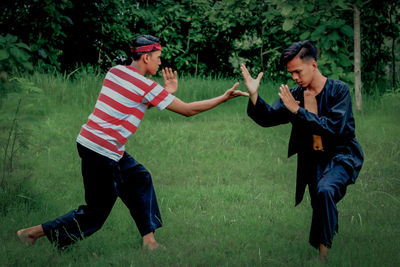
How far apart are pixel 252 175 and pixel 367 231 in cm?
221

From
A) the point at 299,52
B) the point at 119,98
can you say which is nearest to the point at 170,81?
the point at 119,98

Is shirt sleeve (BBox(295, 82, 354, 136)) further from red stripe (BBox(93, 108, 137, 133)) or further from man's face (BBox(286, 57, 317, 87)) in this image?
red stripe (BBox(93, 108, 137, 133))

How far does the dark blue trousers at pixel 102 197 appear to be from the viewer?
159 inches

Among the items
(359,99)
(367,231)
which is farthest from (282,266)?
(359,99)

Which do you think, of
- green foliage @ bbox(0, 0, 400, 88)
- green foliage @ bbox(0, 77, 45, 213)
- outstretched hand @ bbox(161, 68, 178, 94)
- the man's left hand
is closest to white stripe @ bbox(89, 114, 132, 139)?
outstretched hand @ bbox(161, 68, 178, 94)

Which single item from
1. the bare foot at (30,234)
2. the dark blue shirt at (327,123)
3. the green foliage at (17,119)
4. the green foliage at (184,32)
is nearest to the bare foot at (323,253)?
the dark blue shirt at (327,123)

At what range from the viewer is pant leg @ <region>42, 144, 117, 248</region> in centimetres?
403

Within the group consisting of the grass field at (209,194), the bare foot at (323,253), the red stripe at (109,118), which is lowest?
the grass field at (209,194)

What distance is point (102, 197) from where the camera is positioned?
13.4 feet

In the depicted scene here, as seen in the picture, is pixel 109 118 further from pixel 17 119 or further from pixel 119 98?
pixel 17 119

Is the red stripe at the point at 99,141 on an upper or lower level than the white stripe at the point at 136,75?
lower

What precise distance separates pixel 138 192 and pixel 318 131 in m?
1.63

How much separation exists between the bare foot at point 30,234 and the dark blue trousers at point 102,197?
0.23 feet

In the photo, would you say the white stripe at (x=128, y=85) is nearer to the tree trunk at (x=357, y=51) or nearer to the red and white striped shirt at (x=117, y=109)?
the red and white striped shirt at (x=117, y=109)
